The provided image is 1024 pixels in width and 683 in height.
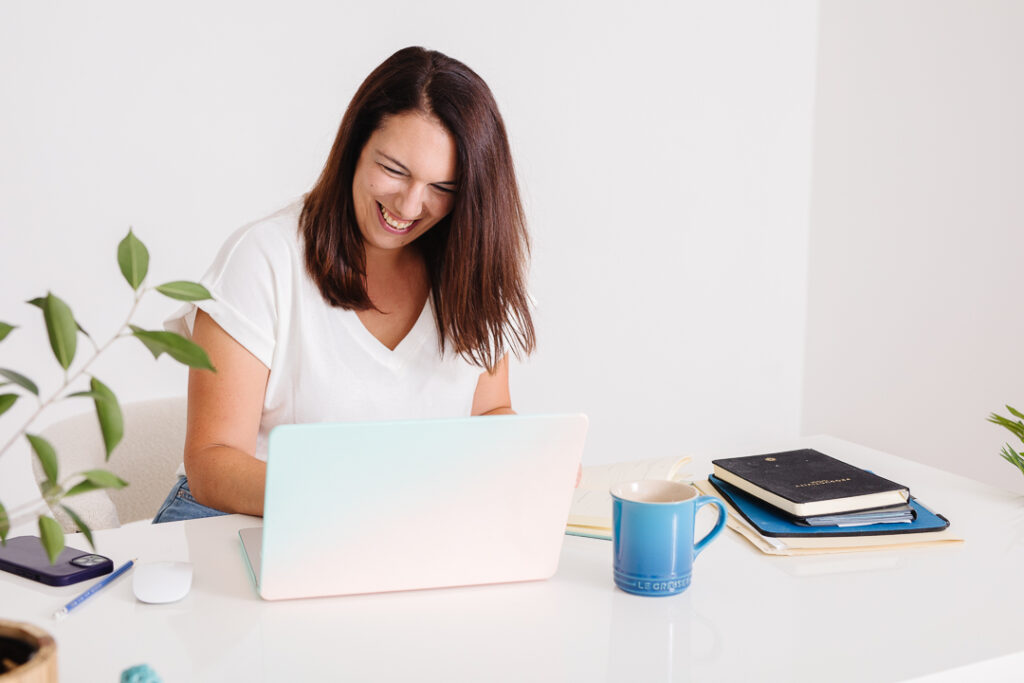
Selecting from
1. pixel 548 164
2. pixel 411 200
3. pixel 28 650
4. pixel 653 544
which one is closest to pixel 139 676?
pixel 28 650

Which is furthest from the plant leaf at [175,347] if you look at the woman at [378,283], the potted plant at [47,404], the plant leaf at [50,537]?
the woman at [378,283]

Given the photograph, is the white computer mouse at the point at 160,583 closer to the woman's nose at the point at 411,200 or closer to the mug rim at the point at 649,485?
the mug rim at the point at 649,485

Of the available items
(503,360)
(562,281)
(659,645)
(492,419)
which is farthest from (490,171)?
(562,281)

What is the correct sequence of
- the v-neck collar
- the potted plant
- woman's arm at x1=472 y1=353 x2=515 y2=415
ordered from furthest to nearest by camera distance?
1. woman's arm at x1=472 y1=353 x2=515 y2=415
2. the v-neck collar
3. the potted plant

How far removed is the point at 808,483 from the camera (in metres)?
1.29

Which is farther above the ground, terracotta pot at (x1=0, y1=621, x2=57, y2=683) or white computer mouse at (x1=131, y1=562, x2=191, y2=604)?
terracotta pot at (x1=0, y1=621, x2=57, y2=683)

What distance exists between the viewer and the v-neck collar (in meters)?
1.61

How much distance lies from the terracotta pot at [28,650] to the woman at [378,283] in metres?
0.71

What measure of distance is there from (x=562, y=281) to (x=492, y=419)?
7.46ft

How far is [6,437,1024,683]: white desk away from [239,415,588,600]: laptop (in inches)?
1.3

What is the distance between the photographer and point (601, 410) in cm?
336

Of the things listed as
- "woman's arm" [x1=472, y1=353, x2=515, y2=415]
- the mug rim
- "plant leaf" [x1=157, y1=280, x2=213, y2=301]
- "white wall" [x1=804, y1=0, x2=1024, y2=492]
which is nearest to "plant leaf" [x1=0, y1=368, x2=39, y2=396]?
"plant leaf" [x1=157, y1=280, x2=213, y2=301]

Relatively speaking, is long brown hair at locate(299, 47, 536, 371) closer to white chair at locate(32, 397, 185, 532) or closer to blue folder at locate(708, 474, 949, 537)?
white chair at locate(32, 397, 185, 532)

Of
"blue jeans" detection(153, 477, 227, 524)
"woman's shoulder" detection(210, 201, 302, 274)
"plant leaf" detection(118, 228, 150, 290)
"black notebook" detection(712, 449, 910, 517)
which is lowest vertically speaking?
"blue jeans" detection(153, 477, 227, 524)
